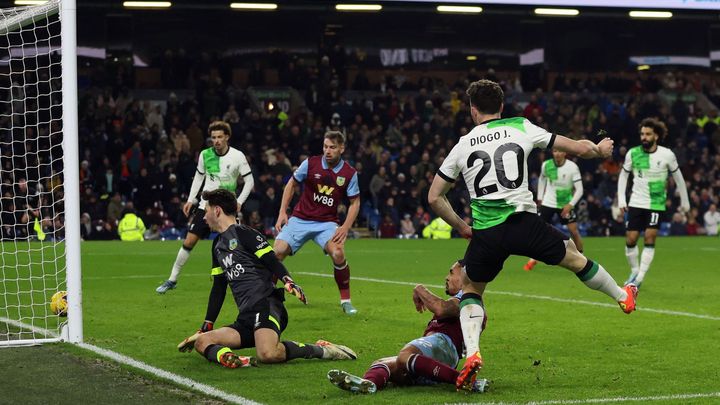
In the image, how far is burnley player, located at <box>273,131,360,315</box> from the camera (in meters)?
12.9

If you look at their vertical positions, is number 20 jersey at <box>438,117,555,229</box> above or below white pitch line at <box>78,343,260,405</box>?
above

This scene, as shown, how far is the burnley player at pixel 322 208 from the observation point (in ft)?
42.2

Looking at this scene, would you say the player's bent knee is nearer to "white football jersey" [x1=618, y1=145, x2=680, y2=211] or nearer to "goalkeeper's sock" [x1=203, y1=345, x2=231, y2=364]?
"goalkeeper's sock" [x1=203, y1=345, x2=231, y2=364]

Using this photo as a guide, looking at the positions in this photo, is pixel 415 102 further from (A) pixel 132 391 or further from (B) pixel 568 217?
(A) pixel 132 391

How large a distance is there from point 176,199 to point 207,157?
1540 cm

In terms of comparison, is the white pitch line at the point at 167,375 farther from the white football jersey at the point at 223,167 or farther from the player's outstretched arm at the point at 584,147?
the white football jersey at the point at 223,167

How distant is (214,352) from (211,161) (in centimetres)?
640

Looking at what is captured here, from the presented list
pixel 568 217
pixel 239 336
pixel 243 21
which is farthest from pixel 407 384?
pixel 243 21

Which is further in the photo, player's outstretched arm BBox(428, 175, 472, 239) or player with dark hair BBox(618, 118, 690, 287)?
player with dark hair BBox(618, 118, 690, 287)

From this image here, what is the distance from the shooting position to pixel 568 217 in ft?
64.3

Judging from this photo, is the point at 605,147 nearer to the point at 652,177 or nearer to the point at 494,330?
the point at 494,330

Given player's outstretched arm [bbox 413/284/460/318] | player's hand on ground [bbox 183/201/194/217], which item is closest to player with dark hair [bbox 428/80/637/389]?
player's outstretched arm [bbox 413/284/460/318]

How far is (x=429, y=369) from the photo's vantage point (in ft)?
23.9

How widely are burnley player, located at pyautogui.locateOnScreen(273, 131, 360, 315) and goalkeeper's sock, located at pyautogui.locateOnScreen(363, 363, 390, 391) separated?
538 cm
